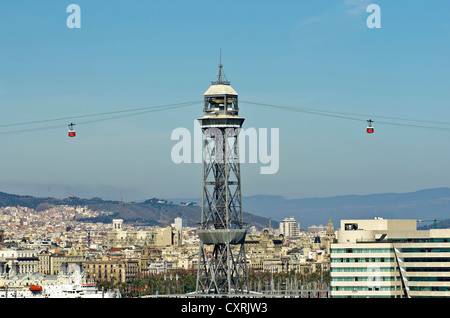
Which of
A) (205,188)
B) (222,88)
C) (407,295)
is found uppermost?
(222,88)

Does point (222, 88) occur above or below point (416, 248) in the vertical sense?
above
